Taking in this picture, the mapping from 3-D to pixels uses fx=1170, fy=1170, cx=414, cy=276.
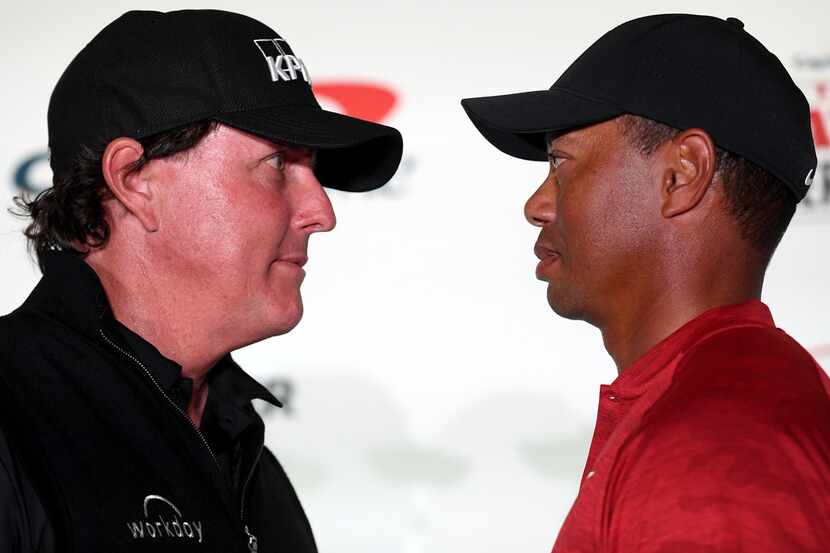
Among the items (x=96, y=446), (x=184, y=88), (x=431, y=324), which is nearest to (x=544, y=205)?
(x=184, y=88)

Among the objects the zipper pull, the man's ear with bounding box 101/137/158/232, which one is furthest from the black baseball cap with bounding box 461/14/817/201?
the zipper pull

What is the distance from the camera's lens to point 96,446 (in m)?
1.02

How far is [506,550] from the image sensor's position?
7.11 ft

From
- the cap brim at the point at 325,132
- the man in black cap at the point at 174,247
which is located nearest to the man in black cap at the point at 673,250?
the cap brim at the point at 325,132

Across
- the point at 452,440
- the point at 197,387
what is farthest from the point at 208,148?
the point at 452,440

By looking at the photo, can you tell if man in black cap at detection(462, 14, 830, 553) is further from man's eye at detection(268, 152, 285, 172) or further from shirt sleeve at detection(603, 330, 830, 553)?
man's eye at detection(268, 152, 285, 172)

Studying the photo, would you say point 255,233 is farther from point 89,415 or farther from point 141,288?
point 89,415

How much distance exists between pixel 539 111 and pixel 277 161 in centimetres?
29

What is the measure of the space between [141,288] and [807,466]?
0.67 m

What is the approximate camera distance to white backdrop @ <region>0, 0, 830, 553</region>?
2.20 meters

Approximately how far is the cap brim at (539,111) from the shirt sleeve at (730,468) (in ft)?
0.93

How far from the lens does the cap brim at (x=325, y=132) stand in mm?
1137

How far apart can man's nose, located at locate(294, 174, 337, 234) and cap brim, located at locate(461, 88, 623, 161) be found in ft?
0.61

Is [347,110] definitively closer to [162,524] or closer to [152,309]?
[152,309]
